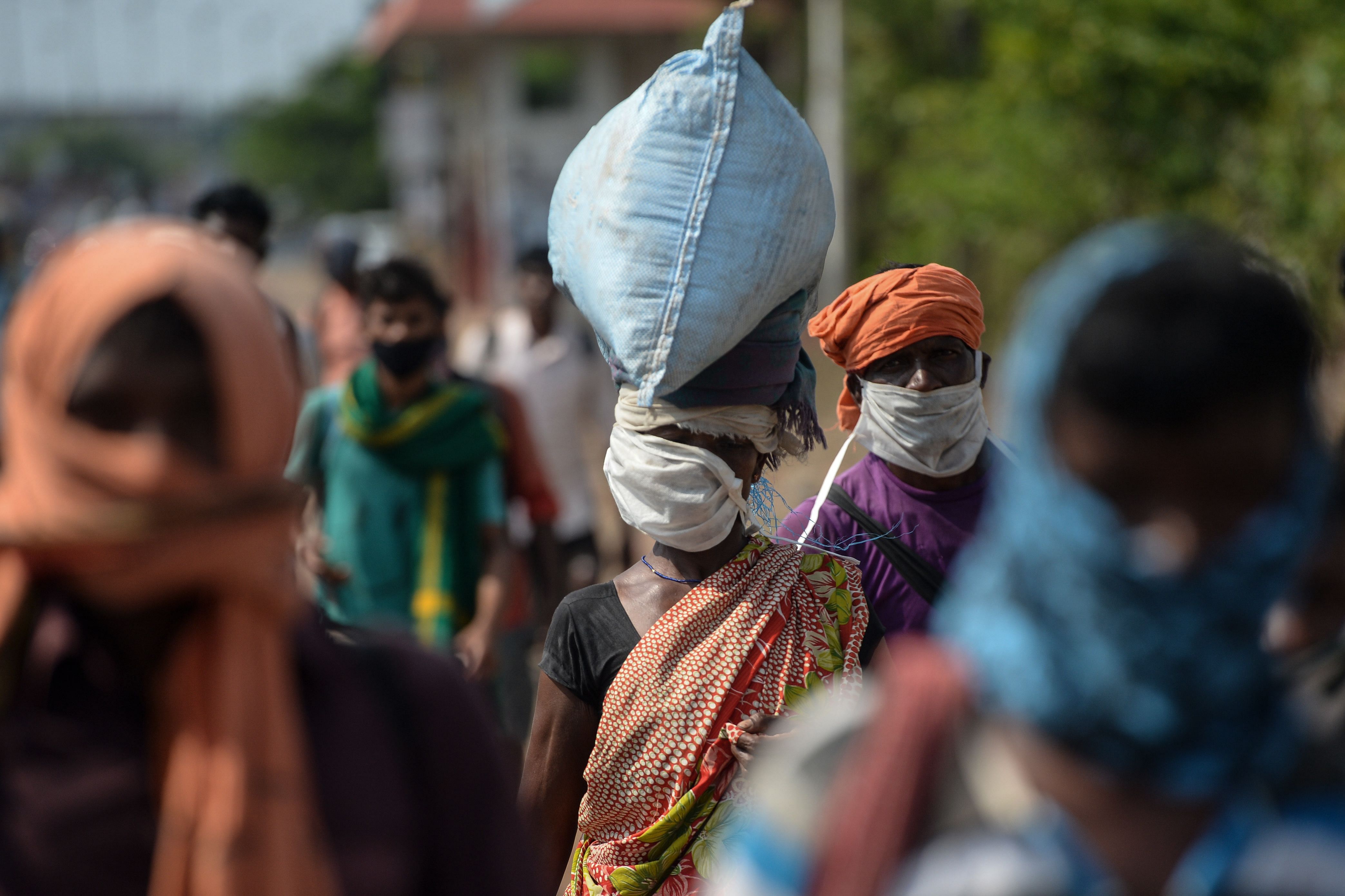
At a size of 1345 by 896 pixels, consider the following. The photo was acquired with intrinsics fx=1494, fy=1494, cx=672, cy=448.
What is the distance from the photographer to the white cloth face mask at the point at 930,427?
3494 mm

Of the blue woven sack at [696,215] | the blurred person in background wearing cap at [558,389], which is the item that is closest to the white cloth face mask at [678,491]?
the blue woven sack at [696,215]

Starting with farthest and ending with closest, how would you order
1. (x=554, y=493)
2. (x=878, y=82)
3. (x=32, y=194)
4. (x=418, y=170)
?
(x=32, y=194), (x=418, y=170), (x=878, y=82), (x=554, y=493)

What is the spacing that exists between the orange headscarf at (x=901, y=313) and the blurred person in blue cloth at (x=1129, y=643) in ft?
6.58

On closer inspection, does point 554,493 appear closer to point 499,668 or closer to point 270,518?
point 499,668

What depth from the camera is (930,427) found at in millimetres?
3482

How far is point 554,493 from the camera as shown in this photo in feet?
22.9

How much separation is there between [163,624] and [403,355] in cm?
319

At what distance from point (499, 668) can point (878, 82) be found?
17.1 meters

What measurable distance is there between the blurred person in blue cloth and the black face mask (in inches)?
137

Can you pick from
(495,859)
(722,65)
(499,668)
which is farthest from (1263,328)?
(499,668)

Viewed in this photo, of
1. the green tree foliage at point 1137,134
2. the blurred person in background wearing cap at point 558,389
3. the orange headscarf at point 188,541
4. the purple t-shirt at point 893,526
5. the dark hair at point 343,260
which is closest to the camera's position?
the orange headscarf at point 188,541

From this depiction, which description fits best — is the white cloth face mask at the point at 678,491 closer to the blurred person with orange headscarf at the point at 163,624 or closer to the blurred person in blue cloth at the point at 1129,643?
the blurred person with orange headscarf at the point at 163,624

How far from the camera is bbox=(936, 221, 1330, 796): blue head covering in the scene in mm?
1414

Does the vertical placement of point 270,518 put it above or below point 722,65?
below
